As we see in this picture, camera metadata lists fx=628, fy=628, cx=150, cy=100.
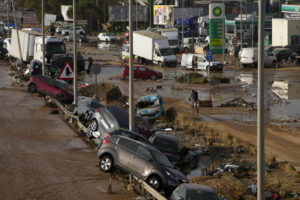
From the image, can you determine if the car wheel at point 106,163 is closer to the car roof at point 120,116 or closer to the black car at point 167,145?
the black car at point 167,145

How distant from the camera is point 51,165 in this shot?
63.2 ft

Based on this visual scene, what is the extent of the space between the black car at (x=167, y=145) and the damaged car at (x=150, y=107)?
6730 mm

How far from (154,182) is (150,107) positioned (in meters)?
12.1

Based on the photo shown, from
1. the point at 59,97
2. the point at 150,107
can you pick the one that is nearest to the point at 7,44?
the point at 59,97

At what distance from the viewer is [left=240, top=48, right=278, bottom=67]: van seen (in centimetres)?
4988

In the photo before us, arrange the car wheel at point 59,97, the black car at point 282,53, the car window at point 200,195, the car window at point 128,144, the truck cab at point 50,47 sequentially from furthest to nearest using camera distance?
the black car at point 282,53 < the truck cab at point 50,47 < the car wheel at point 59,97 < the car window at point 128,144 < the car window at point 200,195

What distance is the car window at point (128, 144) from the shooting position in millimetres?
17891

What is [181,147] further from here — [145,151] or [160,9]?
[160,9]

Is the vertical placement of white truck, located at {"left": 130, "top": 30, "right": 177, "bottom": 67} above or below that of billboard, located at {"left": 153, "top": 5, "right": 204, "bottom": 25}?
below

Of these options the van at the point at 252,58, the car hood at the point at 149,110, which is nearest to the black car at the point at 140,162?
the car hood at the point at 149,110

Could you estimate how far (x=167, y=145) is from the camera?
21.2 meters

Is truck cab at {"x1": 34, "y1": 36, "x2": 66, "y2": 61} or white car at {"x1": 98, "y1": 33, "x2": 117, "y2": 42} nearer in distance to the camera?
truck cab at {"x1": 34, "y1": 36, "x2": 66, "y2": 61}

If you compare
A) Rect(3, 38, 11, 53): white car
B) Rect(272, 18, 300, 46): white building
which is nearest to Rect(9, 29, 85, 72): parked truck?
Rect(3, 38, 11, 53): white car

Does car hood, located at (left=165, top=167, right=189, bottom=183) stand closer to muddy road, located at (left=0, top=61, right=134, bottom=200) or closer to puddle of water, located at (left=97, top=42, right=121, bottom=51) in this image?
muddy road, located at (left=0, top=61, right=134, bottom=200)
